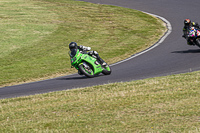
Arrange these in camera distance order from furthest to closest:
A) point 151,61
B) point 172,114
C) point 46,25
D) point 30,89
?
1. point 46,25
2. point 151,61
3. point 30,89
4. point 172,114

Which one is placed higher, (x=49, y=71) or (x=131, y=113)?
(x=131, y=113)

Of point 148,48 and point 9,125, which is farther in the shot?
point 148,48

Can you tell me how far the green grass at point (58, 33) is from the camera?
62.0 feet

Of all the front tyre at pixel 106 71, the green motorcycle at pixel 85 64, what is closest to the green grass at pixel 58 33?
the front tyre at pixel 106 71

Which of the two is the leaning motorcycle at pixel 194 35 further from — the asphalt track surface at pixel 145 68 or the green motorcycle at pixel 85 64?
the green motorcycle at pixel 85 64

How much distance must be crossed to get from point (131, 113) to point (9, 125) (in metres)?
2.59

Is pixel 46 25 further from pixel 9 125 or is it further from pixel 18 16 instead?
pixel 9 125

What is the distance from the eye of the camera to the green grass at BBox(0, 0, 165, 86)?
62.0ft

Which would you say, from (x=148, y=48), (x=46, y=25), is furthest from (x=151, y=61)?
(x=46, y=25)

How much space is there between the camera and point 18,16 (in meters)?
32.6

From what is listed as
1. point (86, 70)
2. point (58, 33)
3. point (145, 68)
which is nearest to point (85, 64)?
point (86, 70)

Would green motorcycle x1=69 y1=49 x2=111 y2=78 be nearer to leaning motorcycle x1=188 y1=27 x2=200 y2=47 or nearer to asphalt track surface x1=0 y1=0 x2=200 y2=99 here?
asphalt track surface x1=0 y1=0 x2=200 y2=99

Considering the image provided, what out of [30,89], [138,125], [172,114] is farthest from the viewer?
[30,89]

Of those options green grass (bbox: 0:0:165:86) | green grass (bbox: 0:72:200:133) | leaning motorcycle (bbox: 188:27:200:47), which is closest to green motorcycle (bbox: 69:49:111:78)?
green grass (bbox: 0:72:200:133)
